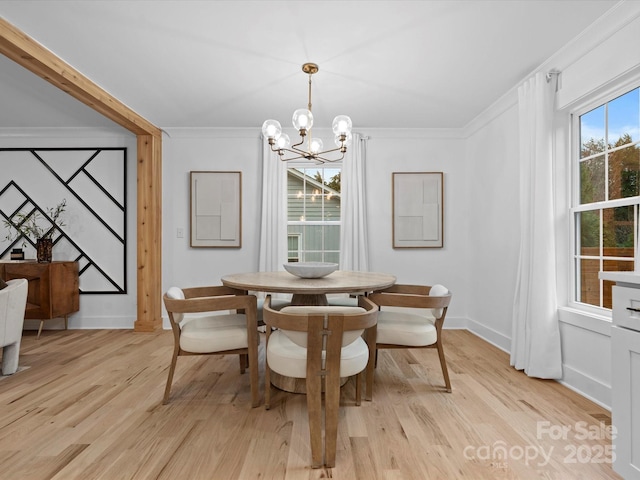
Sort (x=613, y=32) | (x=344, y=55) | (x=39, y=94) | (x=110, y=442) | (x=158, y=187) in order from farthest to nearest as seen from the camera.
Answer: (x=158, y=187), (x=39, y=94), (x=344, y=55), (x=613, y=32), (x=110, y=442)

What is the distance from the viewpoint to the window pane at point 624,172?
7.58 feet

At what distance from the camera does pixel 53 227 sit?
14.8ft

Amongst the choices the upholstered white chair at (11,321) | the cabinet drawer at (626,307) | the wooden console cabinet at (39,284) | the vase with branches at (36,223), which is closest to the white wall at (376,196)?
the wooden console cabinet at (39,284)

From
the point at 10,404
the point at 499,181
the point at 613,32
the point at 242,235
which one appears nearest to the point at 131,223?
the point at 242,235

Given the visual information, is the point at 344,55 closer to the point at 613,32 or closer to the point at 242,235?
the point at 613,32

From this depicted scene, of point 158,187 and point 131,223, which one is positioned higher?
point 158,187

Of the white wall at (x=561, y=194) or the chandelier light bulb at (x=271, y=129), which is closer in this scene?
the white wall at (x=561, y=194)

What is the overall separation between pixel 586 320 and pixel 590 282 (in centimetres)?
35

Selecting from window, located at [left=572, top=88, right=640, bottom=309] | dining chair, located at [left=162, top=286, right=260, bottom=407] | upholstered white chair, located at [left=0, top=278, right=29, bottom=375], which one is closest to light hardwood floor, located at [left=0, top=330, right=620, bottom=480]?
upholstered white chair, located at [left=0, top=278, right=29, bottom=375]

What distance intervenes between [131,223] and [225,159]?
4.66ft

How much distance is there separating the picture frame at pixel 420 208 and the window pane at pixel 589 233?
1.84 m

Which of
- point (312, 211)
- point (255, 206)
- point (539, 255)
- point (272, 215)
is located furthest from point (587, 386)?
point (255, 206)

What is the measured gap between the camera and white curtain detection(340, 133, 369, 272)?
4.44 metres

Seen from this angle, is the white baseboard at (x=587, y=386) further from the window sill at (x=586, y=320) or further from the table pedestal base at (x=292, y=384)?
the table pedestal base at (x=292, y=384)
